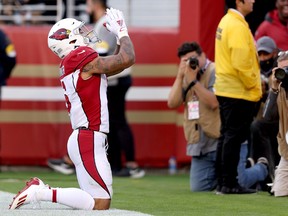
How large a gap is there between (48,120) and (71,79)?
6.14 m

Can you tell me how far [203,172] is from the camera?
34.9ft

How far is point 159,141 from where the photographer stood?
14141mm

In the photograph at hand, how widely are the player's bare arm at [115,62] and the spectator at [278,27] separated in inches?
178

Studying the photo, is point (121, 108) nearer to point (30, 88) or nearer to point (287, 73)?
point (30, 88)

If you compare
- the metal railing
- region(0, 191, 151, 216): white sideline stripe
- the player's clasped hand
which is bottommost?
region(0, 191, 151, 216): white sideline stripe

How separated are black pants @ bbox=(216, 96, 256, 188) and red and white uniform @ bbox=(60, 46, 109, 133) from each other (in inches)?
83.1

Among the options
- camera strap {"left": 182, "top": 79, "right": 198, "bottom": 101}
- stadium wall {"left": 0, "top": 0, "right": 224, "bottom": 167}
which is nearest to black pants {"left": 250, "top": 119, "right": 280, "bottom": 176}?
camera strap {"left": 182, "top": 79, "right": 198, "bottom": 101}

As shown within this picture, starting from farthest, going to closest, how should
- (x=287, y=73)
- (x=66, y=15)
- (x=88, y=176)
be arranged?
1. (x=66, y=15)
2. (x=287, y=73)
3. (x=88, y=176)

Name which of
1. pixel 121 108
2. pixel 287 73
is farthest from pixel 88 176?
pixel 121 108

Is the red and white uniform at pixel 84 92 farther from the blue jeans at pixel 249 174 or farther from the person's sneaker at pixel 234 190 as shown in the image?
the blue jeans at pixel 249 174

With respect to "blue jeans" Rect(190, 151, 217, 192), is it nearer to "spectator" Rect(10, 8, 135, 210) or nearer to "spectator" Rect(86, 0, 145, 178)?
"spectator" Rect(86, 0, 145, 178)

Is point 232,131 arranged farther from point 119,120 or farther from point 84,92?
point 119,120

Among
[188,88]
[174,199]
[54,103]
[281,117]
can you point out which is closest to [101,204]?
[174,199]

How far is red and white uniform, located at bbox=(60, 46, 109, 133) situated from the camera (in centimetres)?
803
